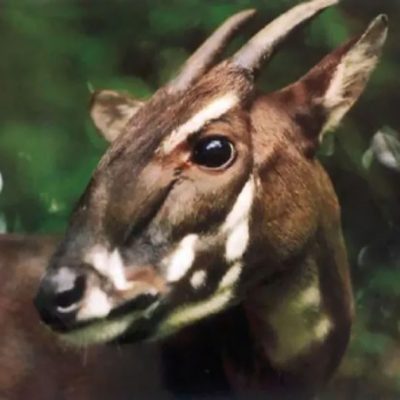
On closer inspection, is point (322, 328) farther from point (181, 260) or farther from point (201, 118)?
point (201, 118)

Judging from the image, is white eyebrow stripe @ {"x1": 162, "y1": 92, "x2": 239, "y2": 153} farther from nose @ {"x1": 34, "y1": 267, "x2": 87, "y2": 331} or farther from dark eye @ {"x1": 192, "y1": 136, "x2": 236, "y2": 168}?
nose @ {"x1": 34, "y1": 267, "x2": 87, "y2": 331}

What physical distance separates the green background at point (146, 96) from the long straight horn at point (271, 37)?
0.04 ft

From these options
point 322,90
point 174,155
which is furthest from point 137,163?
point 322,90

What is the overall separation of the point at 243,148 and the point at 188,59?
14 centimetres

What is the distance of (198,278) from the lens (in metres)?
1.33

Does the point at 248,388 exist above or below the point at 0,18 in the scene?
below

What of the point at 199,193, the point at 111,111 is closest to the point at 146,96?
the point at 111,111

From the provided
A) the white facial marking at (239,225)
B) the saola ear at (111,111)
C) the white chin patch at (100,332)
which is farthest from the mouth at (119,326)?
the saola ear at (111,111)

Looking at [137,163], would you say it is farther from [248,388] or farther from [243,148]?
[248,388]

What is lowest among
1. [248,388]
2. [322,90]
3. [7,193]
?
[248,388]

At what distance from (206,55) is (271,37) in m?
0.09

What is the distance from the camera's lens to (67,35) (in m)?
1.40

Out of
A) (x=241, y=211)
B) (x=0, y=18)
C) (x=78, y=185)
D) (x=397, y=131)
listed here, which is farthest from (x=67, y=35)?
(x=397, y=131)

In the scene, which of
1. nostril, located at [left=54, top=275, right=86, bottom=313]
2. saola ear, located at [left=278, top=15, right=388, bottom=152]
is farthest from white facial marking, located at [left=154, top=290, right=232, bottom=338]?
saola ear, located at [left=278, top=15, right=388, bottom=152]
